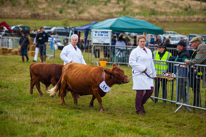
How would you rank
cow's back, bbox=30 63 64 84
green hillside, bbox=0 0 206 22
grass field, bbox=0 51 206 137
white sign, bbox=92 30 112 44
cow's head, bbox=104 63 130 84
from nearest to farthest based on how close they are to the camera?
grass field, bbox=0 51 206 137 → cow's head, bbox=104 63 130 84 → cow's back, bbox=30 63 64 84 → white sign, bbox=92 30 112 44 → green hillside, bbox=0 0 206 22

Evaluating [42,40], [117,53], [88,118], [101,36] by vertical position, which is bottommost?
[88,118]

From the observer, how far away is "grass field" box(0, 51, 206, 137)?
470 cm

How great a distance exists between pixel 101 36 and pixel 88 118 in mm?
10964

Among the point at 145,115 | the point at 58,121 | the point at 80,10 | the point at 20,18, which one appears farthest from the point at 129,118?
the point at 80,10

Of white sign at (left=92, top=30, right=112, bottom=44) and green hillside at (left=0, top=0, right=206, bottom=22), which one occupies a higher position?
green hillside at (left=0, top=0, right=206, bottom=22)

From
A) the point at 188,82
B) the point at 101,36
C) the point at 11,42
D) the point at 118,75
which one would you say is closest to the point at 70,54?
the point at 118,75

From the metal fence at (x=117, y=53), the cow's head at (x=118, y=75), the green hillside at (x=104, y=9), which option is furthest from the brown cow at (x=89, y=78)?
the green hillside at (x=104, y=9)

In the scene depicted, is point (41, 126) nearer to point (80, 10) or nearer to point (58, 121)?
point (58, 121)

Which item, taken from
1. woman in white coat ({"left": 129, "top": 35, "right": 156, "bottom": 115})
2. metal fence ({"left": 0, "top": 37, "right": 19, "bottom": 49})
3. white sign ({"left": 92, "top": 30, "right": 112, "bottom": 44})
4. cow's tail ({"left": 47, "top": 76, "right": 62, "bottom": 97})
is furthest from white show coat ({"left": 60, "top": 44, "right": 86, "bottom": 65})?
metal fence ({"left": 0, "top": 37, "right": 19, "bottom": 49})

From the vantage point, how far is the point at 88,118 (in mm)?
5559

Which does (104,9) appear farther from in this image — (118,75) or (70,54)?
(118,75)

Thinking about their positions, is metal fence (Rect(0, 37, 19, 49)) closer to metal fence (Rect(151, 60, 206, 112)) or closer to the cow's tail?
the cow's tail

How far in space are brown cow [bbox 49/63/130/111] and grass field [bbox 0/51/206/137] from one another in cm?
51

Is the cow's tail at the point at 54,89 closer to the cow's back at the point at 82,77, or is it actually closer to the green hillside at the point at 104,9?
the cow's back at the point at 82,77
